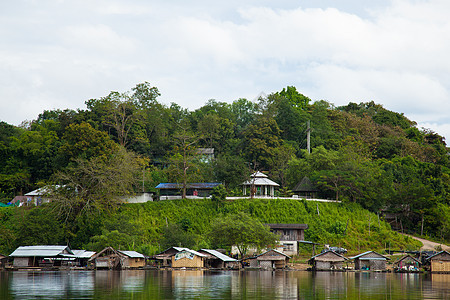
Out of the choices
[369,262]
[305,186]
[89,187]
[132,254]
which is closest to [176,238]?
[132,254]

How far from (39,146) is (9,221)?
46.5ft

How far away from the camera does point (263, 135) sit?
78000 mm

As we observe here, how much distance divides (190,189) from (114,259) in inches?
810

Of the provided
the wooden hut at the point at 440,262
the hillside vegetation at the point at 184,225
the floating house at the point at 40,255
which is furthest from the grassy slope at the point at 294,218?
the floating house at the point at 40,255

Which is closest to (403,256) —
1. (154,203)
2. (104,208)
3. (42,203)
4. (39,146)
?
(154,203)

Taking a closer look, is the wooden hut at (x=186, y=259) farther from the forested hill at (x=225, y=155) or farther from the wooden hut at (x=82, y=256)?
the forested hill at (x=225, y=155)

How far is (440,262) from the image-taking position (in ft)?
167

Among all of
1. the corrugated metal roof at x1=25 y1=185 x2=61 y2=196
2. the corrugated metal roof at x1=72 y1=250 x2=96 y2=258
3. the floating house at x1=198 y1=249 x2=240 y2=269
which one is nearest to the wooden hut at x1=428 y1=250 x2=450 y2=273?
the floating house at x1=198 y1=249 x2=240 y2=269

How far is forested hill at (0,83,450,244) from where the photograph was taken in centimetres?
6050

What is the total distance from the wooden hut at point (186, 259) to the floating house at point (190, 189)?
17110mm

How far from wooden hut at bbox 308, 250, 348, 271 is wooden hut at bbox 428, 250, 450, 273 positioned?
8.77m

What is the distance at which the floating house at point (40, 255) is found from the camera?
48156mm

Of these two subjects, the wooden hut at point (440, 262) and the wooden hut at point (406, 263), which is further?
the wooden hut at point (406, 263)

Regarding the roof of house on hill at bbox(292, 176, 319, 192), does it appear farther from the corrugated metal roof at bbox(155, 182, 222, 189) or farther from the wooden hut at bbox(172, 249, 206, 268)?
the wooden hut at bbox(172, 249, 206, 268)
